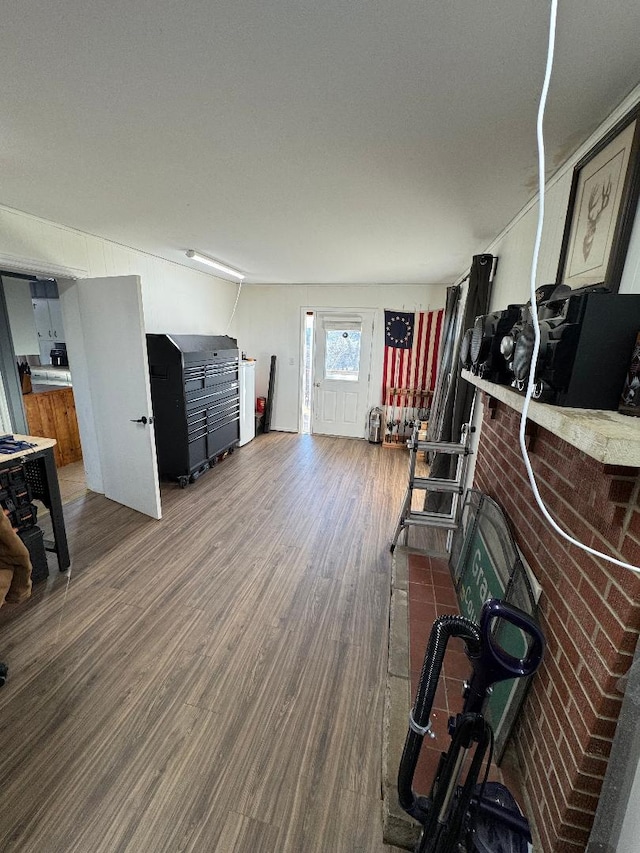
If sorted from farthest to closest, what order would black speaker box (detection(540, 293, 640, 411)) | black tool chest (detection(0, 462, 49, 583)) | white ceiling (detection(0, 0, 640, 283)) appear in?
1. black tool chest (detection(0, 462, 49, 583))
2. white ceiling (detection(0, 0, 640, 283))
3. black speaker box (detection(540, 293, 640, 411))

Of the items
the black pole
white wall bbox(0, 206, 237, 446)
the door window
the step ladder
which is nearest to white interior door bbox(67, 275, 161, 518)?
white wall bbox(0, 206, 237, 446)

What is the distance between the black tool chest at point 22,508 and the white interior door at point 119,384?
0.87 m

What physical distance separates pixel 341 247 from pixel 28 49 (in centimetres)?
237

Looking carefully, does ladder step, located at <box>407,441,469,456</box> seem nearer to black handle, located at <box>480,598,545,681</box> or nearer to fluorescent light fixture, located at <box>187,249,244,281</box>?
black handle, located at <box>480,598,545,681</box>

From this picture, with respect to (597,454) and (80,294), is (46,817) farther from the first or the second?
(80,294)

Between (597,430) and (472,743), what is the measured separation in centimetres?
85

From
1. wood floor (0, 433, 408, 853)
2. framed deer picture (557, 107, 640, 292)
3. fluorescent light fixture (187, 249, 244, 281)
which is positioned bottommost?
wood floor (0, 433, 408, 853)

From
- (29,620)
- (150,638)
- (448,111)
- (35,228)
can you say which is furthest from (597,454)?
(35,228)

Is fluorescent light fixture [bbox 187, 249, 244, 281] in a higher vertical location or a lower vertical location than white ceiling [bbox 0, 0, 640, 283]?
higher

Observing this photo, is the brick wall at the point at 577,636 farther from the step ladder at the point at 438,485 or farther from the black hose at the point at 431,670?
the step ladder at the point at 438,485

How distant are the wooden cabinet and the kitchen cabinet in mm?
1191

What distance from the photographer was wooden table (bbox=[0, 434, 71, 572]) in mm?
2119

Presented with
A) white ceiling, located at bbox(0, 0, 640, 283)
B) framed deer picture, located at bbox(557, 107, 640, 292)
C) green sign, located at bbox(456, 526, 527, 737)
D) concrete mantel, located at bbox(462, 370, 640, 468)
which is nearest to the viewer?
concrete mantel, located at bbox(462, 370, 640, 468)

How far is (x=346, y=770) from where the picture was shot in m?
1.31
